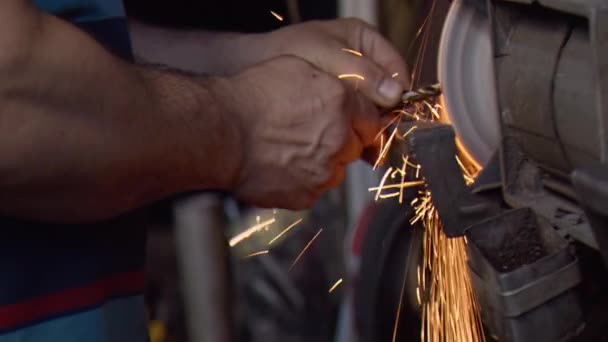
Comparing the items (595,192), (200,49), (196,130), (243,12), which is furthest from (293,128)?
(243,12)

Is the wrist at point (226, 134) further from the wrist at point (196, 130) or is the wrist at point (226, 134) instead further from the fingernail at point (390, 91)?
the fingernail at point (390, 91)

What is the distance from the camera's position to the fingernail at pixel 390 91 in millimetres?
1590

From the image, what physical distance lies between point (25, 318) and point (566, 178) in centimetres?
70

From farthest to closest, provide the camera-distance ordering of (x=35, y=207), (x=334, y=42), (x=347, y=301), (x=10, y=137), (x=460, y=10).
→ (x=347, y=301) → (x=334, y=42) → (x=460, y=10) → (x=35, y=207) → (x=10, y=137)

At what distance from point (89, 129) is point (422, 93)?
569mm

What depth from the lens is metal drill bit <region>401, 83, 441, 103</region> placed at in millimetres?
1540

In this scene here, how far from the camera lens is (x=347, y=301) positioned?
280 centimetres

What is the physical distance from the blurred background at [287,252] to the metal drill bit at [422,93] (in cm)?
12

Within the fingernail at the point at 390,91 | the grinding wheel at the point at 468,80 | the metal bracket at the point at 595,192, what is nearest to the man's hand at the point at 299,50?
the fingernail at the point at 390,91

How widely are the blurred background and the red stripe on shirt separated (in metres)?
0.09

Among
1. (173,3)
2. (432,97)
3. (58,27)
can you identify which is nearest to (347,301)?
(173,3)

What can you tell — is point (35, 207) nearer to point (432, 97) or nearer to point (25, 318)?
point (25, 318)

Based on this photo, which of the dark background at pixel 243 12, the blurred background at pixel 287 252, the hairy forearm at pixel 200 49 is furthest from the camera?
the dark background at pixel 243 12

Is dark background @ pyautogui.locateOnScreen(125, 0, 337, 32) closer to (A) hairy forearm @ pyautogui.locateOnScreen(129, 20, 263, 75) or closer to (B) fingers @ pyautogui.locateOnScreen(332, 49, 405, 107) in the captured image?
(A) hairy forearm @ pyautogui.locateOnScreen(129, 20, 263, 75)
